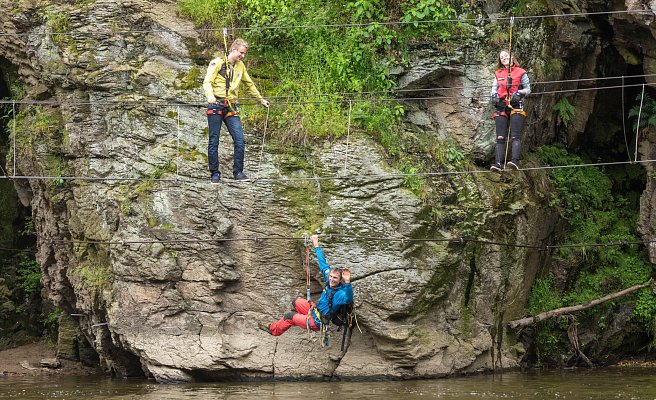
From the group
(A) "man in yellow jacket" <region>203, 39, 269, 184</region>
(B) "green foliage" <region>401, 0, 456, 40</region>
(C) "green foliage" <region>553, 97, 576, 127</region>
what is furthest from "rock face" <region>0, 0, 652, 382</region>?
(A) "man in yellow jacket" <region>203, 39, 269, 184</region>

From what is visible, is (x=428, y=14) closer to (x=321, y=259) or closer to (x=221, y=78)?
(x=221, y=78)

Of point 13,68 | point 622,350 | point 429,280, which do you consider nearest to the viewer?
point 429,280

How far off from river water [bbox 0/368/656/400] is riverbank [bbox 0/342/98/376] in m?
2.58

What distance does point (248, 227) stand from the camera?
67.2 feet

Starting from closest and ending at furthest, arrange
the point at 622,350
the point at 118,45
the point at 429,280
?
the point at 429,280 < the point at 118,45 < the point at 622,350

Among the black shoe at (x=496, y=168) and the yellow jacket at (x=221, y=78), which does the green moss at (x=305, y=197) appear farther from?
the black shoe at (x=496, y=168)

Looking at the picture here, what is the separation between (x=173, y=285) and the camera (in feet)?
67.5

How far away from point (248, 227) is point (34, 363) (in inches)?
300

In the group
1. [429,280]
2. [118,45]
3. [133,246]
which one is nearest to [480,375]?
[429,280]

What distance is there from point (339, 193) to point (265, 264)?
6.26ft

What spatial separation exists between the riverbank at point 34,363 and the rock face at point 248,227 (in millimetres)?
3161

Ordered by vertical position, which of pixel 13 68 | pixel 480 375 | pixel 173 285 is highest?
pixel 13 68

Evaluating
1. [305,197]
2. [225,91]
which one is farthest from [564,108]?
[225,91]

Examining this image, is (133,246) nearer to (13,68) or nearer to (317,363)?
(317,363)
